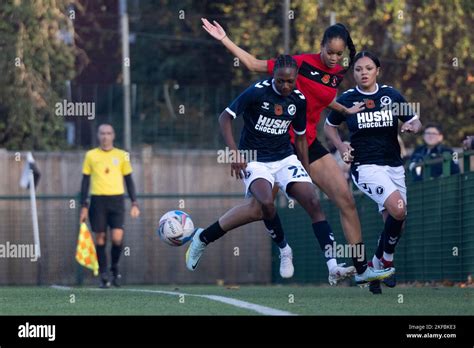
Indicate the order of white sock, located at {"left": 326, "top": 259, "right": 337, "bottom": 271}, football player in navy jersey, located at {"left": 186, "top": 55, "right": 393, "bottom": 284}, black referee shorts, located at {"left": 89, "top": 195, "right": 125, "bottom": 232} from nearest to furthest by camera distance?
white sock, located at {"left": 326, "top": 259, "right": 337, "bottom": 271} → football player in navy jersey, located at {"left": 186, "top": 55, "right": 393, "bottom": 284} → black referee shorts, located at {"left": 89, "top": 195, "right": 125, "bottom": 232}

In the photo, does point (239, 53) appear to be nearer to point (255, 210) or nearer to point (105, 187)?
point (255, 210)

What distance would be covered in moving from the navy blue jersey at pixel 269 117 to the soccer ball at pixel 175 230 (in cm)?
104

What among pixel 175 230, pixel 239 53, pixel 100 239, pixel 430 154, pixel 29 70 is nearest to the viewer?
pixel 239 53

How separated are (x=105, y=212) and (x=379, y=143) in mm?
6098

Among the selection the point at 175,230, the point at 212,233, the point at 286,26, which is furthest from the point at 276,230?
the point at 286,26

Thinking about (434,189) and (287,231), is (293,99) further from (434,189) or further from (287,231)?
(287,231)

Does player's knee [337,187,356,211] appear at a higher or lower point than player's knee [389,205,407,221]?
higher

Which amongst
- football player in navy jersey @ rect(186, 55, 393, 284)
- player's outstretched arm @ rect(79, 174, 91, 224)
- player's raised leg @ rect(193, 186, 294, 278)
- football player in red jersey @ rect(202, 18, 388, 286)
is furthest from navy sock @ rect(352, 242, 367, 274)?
player's outstretched arm @ rect(79, 174, 91, 224)

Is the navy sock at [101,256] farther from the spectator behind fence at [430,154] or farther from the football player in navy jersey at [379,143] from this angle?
the football player in navy jersey at [379,143]

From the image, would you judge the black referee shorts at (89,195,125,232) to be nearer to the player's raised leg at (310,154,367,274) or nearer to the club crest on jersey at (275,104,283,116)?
the player's raised leg at (310,154,367,274)

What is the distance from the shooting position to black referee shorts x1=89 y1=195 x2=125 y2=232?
56.2 ft

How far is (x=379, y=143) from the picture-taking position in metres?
12.1

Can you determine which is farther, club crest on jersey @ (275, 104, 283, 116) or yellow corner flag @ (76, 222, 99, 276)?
yellow corner flag @ (76, 222, 99, 276)
